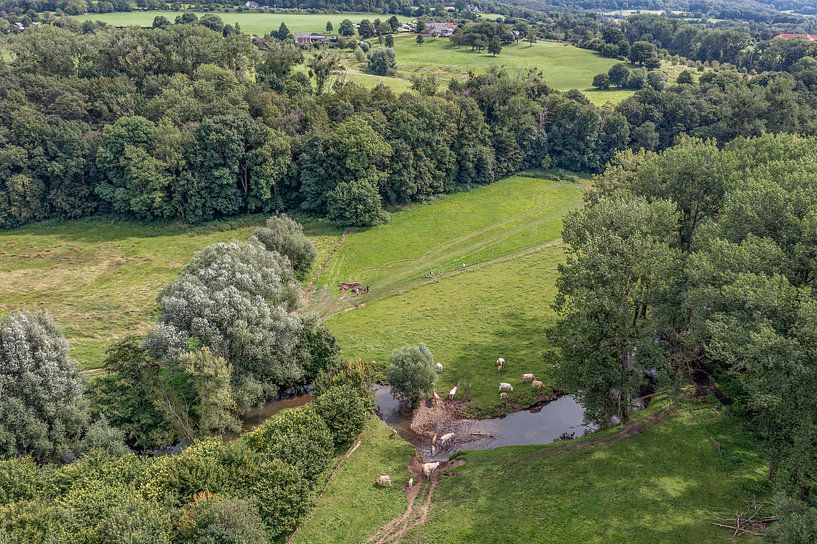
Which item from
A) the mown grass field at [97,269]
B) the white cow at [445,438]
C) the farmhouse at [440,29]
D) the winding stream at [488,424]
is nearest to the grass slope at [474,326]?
the winding stream at [488,424]

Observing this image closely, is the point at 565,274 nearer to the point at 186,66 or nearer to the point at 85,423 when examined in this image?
the point at 85,423

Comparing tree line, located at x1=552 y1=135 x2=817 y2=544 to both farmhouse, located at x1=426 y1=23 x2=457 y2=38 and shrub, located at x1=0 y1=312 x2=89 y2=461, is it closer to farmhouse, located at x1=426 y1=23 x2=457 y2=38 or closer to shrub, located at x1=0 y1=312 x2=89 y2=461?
→ shrub, located at x1=0 y1=312 x2=89 y2=461

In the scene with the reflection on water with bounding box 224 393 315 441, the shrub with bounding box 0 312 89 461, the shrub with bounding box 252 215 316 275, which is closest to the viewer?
the shrub with bounding box 0 312 89 461

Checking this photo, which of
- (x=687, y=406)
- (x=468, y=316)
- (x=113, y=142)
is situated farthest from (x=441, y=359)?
(x=113, y=142)

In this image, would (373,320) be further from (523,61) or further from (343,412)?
(523,61)

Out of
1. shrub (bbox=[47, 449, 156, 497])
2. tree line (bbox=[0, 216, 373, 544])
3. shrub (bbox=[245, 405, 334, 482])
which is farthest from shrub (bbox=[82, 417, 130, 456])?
shrub (bbox=[245, 405, 334, 482])
